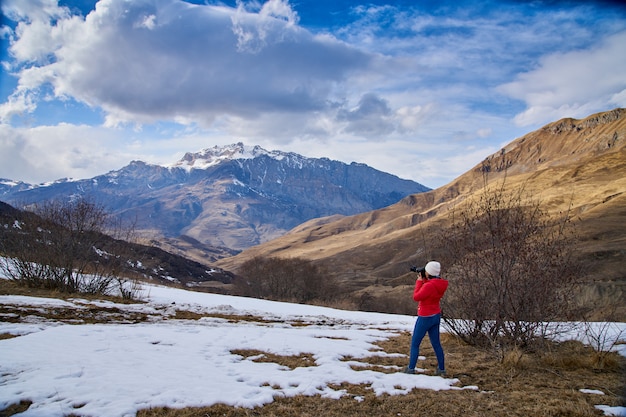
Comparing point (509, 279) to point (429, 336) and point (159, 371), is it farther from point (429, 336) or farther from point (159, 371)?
point (159, 371)

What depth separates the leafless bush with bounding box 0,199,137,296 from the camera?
20.3 m

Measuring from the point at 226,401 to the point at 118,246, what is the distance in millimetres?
19186

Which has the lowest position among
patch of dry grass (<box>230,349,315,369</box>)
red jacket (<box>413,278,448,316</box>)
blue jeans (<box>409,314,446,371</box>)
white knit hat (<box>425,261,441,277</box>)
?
patch of dry grass (<box>230,349,315,369</box>)

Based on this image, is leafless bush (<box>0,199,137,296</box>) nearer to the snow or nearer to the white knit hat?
the snow

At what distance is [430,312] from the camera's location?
28.5 feet

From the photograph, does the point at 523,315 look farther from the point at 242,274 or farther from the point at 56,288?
the point at 242,274

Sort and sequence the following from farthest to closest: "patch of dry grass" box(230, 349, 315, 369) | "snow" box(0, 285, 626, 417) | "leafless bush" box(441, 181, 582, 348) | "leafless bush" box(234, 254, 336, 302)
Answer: "leafless bush" box(234, 254, 336, 302) < "leafless bush" box(441, 181, 582, 348) < "patch of dry grass" box(230, 349, 315, 369) < "snow" box(0, 285, 626, 417)

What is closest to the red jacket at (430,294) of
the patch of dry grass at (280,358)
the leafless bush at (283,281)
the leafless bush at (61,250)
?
the patch of dry grass at (280,358)

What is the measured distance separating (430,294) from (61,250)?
19.8 m

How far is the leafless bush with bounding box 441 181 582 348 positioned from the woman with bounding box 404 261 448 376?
2353 millimetres

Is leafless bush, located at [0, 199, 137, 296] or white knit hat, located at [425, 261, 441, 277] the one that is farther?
leafless bush, located at [0, 199, 137, 296]

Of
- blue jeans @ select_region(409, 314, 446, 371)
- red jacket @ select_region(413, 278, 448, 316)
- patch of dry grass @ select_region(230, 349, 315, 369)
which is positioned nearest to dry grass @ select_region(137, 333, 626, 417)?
patch of dry grass @ select_region(230, 349, 315, 369)

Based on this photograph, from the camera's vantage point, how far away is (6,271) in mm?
21547

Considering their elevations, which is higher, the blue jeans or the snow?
the blue jeans
